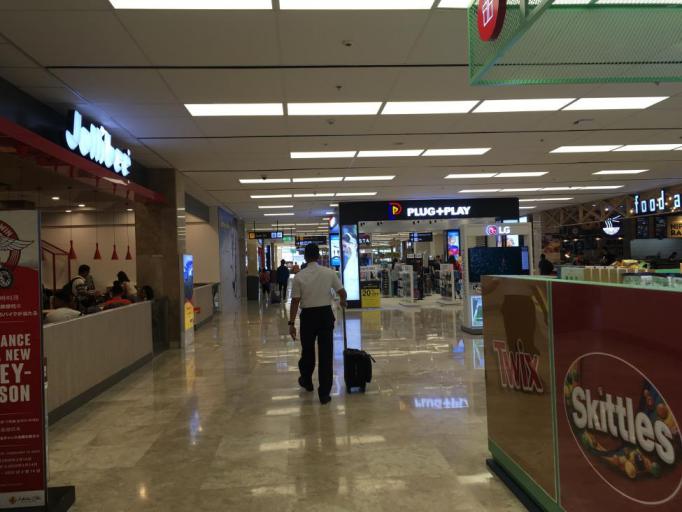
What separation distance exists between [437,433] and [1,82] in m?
4.96

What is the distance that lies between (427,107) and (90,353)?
4808 mm

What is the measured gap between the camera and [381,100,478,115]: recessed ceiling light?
6.04 meters

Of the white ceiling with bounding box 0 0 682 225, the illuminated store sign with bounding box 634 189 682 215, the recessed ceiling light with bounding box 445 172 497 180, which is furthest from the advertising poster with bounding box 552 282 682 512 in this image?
the illuminated store sign with bounding box 634 189 682 215

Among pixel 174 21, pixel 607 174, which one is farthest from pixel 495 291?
pixel 607 174

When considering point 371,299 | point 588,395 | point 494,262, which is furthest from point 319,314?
Result: point 371,299

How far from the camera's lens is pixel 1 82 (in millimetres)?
4727

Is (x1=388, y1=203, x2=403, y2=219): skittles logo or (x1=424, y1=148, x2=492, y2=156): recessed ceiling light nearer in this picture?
(x1=424, y1=148, x2=492, y2=156): recessed ceiling light

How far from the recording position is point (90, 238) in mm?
13586

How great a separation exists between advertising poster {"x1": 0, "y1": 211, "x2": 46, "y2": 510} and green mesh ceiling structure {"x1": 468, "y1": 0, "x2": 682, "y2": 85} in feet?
8.93

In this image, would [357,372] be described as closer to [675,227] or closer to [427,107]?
[427,107]

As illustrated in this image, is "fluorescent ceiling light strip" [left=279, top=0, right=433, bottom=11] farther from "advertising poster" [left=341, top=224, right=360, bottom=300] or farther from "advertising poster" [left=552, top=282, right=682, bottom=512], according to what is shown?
"advertising poster" [left=341, top=224, right=360, bottom=300]

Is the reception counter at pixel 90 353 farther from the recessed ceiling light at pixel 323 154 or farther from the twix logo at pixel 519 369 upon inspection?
the twix logo at pixel 519 369

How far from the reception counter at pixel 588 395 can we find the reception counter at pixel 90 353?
403 centimetres

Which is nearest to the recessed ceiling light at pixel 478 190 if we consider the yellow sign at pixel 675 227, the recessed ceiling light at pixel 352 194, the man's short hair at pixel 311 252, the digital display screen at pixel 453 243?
the recessed ceiling light at pixel 352 194
